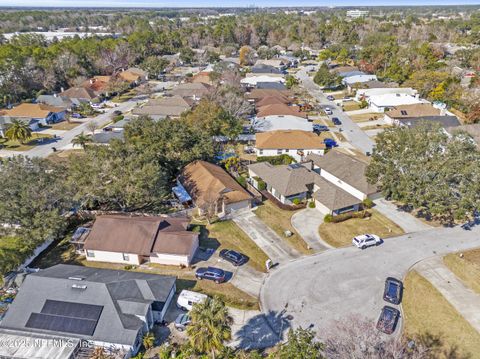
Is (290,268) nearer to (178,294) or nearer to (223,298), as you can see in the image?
(223,298)

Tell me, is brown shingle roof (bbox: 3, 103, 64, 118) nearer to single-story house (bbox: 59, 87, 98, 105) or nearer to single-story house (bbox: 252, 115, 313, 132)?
single-story house (bbox: 59, 87, 98, 105)

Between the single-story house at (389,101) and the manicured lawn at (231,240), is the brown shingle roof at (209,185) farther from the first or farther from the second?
the single-story house at (389,101)

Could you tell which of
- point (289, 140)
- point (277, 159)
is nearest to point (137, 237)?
point (277, 159)

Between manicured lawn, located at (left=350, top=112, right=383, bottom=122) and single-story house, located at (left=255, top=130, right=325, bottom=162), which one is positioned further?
manicured lawn, located at (left=350, top=112, right=383, bottom=122)

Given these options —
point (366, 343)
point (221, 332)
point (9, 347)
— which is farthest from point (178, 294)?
point (366, 343)

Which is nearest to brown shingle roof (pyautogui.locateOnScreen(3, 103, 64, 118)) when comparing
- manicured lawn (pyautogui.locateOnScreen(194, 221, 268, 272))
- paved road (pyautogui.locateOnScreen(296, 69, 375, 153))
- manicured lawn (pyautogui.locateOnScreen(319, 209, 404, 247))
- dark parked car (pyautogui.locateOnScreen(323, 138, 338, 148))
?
manicured lawn (pyautogui.locateOnScreen(194, 221, 268, 272))

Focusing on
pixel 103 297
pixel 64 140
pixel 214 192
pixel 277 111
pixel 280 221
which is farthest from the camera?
pixel 277 111

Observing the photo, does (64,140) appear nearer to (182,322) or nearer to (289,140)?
(289,140)
